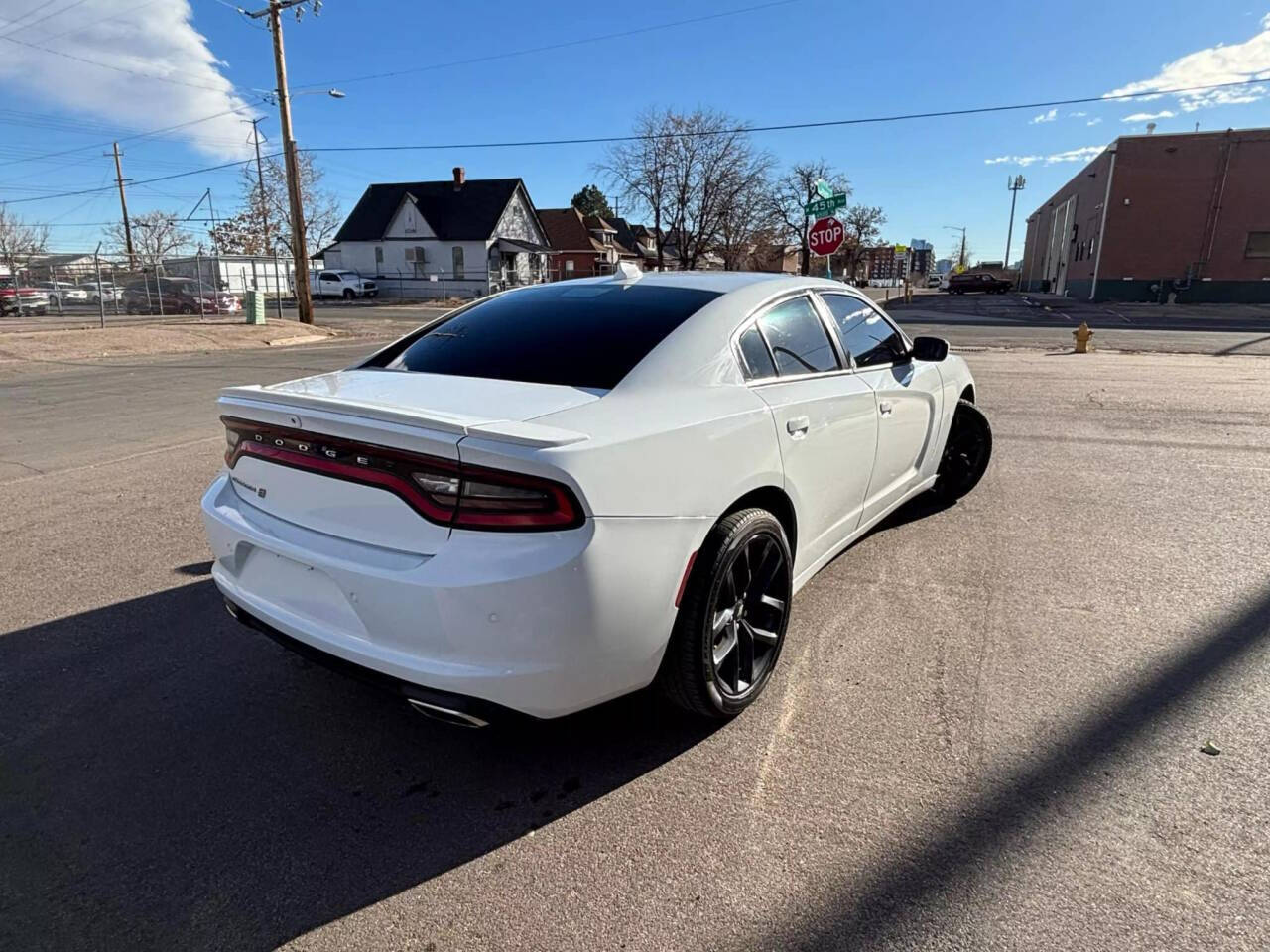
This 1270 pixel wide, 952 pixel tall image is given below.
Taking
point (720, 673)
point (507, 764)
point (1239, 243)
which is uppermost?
point (1239, 243)

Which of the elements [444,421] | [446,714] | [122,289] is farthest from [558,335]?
[122,289]

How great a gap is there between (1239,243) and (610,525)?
1883 inches

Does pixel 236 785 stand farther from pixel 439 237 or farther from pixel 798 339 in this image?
pixel 439 237

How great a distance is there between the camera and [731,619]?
2.75m

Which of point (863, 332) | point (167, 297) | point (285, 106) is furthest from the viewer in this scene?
point (167, 297)

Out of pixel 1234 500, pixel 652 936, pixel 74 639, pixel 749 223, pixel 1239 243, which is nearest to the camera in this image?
pixel 652 936

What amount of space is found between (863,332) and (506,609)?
2798 mm

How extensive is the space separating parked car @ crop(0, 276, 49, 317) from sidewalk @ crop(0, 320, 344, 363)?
526 inches

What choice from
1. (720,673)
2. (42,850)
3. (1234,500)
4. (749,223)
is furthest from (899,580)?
(749,223)

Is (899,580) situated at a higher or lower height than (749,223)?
lower

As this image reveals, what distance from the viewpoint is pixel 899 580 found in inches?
164

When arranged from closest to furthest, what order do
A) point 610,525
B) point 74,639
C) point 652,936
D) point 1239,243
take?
point 652,936 → point 610,525 → point 74,639 → point 1239,243

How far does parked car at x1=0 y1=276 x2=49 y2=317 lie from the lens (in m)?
30.1

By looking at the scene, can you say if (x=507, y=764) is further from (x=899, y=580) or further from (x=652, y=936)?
(x=899, y=580)
